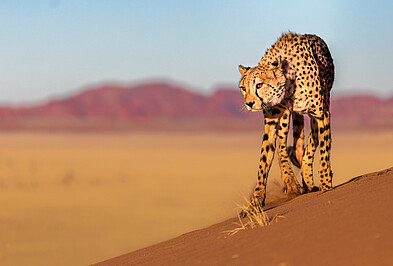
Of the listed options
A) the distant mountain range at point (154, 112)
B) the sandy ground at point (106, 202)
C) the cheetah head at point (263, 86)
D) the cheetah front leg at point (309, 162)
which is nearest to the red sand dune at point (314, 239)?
the cheetah head at point (263, 86)

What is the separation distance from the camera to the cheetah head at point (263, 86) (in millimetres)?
7043

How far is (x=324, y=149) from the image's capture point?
25.5ft

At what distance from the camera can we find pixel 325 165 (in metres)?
7.76

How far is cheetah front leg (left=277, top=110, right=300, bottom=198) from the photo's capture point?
816 centimetres

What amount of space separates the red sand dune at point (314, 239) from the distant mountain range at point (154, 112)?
8722 centimetres

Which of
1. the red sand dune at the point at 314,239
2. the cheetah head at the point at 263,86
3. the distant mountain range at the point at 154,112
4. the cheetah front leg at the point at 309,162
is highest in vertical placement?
the distant mountain range at the point at 154,112

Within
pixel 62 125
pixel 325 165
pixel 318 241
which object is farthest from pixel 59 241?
pixel 62 125

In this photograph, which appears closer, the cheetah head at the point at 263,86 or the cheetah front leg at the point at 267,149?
the cheetah head at the point at 263,86

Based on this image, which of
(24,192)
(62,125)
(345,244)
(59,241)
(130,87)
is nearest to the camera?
(345,244)

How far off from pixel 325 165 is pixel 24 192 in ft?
50.3

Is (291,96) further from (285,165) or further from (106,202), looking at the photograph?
(106,202)

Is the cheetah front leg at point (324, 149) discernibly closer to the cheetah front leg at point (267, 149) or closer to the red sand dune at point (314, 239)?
the cheetah front leg at point (267, 149)

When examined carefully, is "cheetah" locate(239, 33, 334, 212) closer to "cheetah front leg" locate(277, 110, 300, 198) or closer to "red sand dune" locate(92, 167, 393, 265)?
"cheetah front leg" locate(277, 110, 300, 198)

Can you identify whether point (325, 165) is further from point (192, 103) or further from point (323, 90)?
point (192, 103)
